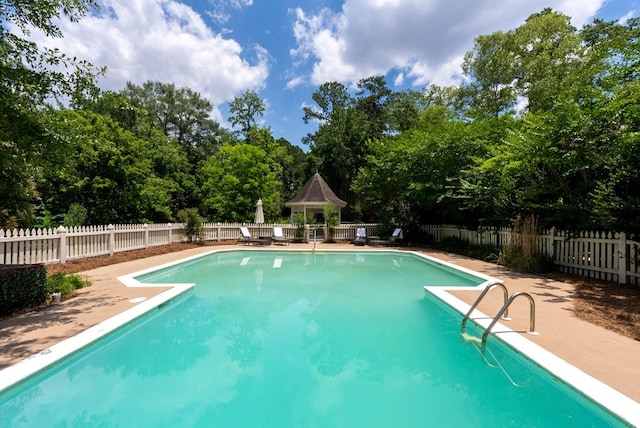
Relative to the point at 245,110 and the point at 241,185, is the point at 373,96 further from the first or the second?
the point at 241,185

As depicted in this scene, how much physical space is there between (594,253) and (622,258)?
791 mm

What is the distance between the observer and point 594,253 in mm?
7945

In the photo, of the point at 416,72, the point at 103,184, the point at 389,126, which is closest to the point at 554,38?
the point at 416,72

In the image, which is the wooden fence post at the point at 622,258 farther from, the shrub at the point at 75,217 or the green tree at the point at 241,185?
the shrub at the point at 75,217

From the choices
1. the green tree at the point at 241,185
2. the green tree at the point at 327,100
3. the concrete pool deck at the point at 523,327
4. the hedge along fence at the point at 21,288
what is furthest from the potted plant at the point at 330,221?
the green tree at the point at 327,100

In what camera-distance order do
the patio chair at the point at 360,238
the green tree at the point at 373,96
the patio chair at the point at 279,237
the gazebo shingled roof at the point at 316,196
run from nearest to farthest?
the patio chair at the point at 279,237 → the patio chair at the point at 360,238 → the gazebo shingled roof at the point at 316,196 → the green tree at the point at 373,96

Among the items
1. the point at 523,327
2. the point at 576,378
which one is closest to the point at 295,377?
the point at 576,378

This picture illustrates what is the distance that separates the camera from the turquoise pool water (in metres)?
2.86

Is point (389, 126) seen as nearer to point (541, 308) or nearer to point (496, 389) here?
point (541, 308)

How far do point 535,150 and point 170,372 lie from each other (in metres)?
9.54

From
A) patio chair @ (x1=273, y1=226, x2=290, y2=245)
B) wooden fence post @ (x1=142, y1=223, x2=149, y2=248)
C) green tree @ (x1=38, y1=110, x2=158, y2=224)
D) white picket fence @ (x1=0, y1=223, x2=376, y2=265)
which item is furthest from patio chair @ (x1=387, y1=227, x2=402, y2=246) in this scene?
green tree @ (x1=38, y1=110, x2=158, y2=224)

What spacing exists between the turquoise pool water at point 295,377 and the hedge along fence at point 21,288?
71.7 inches

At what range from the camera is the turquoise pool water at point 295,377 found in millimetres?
2857

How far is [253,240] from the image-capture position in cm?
1747
